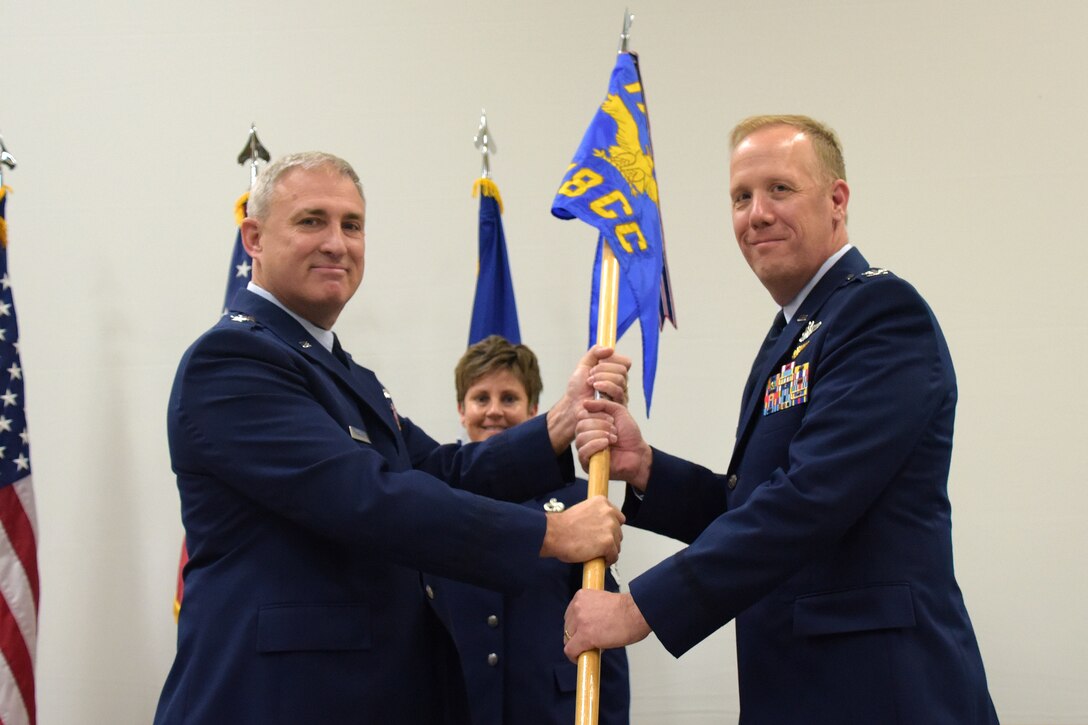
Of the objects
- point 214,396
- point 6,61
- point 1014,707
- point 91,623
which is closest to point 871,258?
point 1014,707

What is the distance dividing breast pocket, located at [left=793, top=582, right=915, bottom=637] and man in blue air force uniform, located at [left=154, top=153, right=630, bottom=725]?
0.48 m

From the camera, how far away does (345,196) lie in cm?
220

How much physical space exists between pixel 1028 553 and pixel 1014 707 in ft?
1.78

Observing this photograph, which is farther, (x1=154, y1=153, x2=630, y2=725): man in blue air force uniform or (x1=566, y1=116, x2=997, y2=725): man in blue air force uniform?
(x1=154, y1=153, x2=630, y2=725): man in blue air force uniform

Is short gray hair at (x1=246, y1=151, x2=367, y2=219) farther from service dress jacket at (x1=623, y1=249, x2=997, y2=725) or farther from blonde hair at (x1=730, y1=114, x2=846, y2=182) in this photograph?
service dress jacket at (x1=623, y1=249, x2=997, y2=725)

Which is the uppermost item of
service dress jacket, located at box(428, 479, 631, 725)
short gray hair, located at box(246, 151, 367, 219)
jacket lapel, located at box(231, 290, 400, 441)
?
short gray hair, located at box(246, 151, 367, 219)

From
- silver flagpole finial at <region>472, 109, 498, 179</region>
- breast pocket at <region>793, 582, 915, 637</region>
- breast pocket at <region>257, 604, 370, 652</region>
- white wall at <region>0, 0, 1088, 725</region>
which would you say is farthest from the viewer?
white wall at <region>0, 0, 1088, 725</region>

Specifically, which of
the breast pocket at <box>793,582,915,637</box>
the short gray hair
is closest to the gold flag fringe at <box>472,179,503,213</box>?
the short gray hair

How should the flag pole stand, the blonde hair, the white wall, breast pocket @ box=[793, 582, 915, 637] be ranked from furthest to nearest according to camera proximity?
the white wall
the blonde hair
the flag pole stand
breast pocket @ box=[793, 582, 915, 637]

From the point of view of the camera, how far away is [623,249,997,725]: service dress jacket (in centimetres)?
166

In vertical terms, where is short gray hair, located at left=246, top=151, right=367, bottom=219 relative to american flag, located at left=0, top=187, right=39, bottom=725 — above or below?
above

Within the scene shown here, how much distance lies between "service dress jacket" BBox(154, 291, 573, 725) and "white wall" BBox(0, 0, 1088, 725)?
189 centimetres

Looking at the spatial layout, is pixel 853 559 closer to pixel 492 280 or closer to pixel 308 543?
pixel 308 543

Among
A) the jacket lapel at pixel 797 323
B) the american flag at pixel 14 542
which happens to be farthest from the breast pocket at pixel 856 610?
the american flag at pixel 14 542
